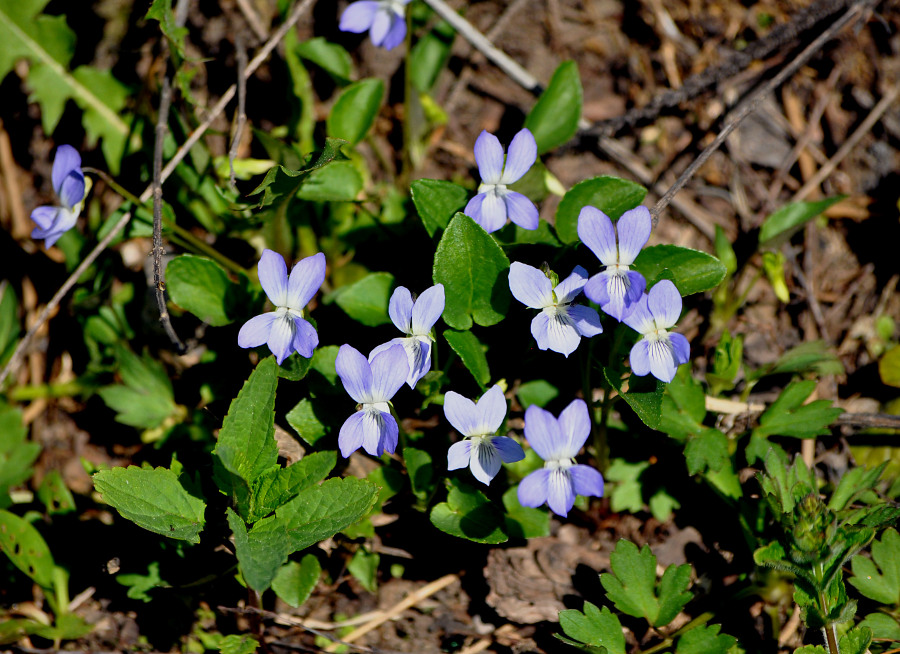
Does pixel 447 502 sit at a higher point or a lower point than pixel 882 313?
lower

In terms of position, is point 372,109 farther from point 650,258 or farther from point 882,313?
point 882,313

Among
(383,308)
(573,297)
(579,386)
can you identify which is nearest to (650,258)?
(573,297)

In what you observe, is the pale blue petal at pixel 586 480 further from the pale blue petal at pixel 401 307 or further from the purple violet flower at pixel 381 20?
the purple violet flower at pixel 381 20

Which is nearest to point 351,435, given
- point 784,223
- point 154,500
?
point 154,500

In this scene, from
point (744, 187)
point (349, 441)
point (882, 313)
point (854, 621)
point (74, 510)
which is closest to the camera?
point (349, 441)

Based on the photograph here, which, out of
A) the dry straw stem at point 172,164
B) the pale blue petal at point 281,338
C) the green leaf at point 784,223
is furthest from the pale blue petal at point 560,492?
the dry straw stem at point 172,164

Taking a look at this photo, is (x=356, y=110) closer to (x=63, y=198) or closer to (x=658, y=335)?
(x=63, y=198)
